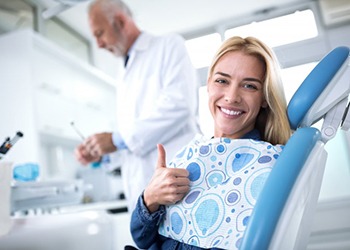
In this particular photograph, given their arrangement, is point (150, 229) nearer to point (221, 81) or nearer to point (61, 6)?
point (221, 81)

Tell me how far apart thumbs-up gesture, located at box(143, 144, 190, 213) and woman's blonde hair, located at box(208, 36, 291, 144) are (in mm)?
209

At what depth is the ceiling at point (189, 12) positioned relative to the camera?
0.85 metres

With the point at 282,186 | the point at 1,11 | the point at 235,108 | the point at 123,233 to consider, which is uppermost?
the point at 1,11

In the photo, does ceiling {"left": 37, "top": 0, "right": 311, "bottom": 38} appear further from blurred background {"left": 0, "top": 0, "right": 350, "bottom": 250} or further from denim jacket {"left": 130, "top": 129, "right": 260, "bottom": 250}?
denim jacket {"left": 130, "top": 129, "right": 260, "bottom": 250}

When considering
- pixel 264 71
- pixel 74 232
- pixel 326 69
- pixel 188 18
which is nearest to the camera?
pixel 326 69

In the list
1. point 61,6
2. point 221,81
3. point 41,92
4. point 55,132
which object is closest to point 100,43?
point 61,6

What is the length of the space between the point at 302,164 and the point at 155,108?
0.59 meters

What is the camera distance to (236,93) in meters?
0.71

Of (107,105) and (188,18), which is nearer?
(188,18)

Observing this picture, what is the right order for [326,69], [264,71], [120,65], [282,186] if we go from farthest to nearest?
1. [120,65]
2. [264,71]
3. [326,69]
4. [282,186]

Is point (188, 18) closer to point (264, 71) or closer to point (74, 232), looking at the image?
point (264, 71)

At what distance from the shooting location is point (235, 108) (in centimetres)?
72

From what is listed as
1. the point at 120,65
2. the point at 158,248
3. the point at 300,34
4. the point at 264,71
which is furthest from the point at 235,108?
the point at 120,65

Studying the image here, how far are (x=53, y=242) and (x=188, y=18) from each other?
69 centimetres
